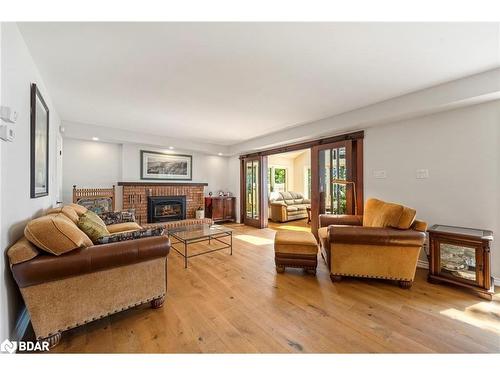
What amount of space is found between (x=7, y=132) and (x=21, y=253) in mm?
776

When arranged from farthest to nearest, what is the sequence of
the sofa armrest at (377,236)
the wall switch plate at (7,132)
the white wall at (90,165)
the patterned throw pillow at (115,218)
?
the white wall at (90,165) → the patterned throw pillow at (115,218) → the sofa armrest at (377,236) → the wall switch plate at (7,132)

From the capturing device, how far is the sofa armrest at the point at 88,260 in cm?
130

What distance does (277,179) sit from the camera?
27.4 feet

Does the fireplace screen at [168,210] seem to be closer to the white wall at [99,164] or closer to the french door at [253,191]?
the white wall at [99,164]

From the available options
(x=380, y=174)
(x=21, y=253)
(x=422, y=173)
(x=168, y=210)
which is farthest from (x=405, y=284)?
(x=168, y=210)

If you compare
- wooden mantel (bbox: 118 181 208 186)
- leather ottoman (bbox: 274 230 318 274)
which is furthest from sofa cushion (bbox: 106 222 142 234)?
leather ottoman (bbox: 274 230 318 274)

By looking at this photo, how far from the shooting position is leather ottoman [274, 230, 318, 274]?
8.52ft

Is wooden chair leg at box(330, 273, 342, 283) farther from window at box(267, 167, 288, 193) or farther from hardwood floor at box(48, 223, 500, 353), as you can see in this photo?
window at box(267, 167, 288, 193)

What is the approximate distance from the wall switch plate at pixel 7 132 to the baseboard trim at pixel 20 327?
133 cm

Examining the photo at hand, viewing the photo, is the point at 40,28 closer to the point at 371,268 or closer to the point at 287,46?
the point at 287,46

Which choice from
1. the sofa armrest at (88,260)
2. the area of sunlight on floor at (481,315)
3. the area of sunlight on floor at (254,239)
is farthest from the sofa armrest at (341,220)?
the sofa armrest at (88,260)

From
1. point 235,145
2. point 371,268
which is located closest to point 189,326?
point 371,268

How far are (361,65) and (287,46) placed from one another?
34.5 inches

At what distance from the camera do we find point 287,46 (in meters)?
1.76
